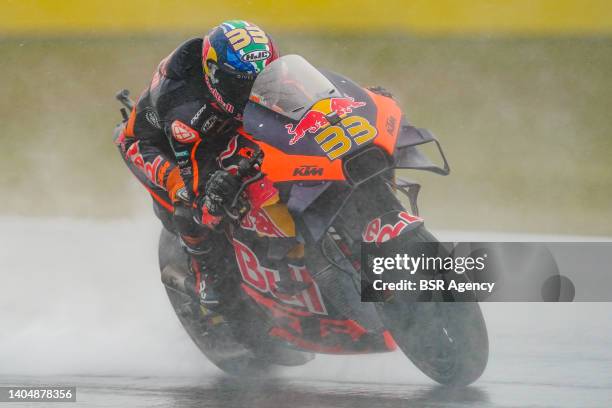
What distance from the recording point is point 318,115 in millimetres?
4297

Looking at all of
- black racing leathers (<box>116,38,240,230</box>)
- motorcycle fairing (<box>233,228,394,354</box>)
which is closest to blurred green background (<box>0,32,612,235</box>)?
motorcycle fairing (<box>233,228,394,354</box>)

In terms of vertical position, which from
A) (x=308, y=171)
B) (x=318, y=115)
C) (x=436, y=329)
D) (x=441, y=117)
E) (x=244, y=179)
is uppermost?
(x=441, y=117)

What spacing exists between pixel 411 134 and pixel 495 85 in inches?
252

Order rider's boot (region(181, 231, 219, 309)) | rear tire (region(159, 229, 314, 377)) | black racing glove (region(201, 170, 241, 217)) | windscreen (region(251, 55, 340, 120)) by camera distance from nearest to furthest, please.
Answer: windscreen (region(251, 55, 340, 120)) < black racing glove (region(201, 170, 241, 217)) < rider's boot (region(181, 231, 219, 309)) < rear tire (region(159, 229, 314, 377))

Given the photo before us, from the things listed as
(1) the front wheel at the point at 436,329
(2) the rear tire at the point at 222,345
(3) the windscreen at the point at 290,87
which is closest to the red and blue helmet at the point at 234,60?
(3) the windscreen at the point at 290,87

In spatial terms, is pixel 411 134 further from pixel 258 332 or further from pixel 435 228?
pixel 435 228

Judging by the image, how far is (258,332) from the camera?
5281 millimetres

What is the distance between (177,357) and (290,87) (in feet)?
7.29

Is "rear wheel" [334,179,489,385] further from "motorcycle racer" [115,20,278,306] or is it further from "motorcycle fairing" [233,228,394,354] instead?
"motorcycle racer" [115,20,278,306]

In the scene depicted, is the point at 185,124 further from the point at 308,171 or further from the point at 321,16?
the point at 321,16

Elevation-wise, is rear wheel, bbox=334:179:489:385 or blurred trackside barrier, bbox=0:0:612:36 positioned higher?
blurred trackside barrier, bbox=0:0:612:36

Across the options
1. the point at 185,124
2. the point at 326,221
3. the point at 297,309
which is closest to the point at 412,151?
the point at 326,221

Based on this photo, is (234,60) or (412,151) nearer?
(412,151)

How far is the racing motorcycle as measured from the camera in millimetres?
4129
